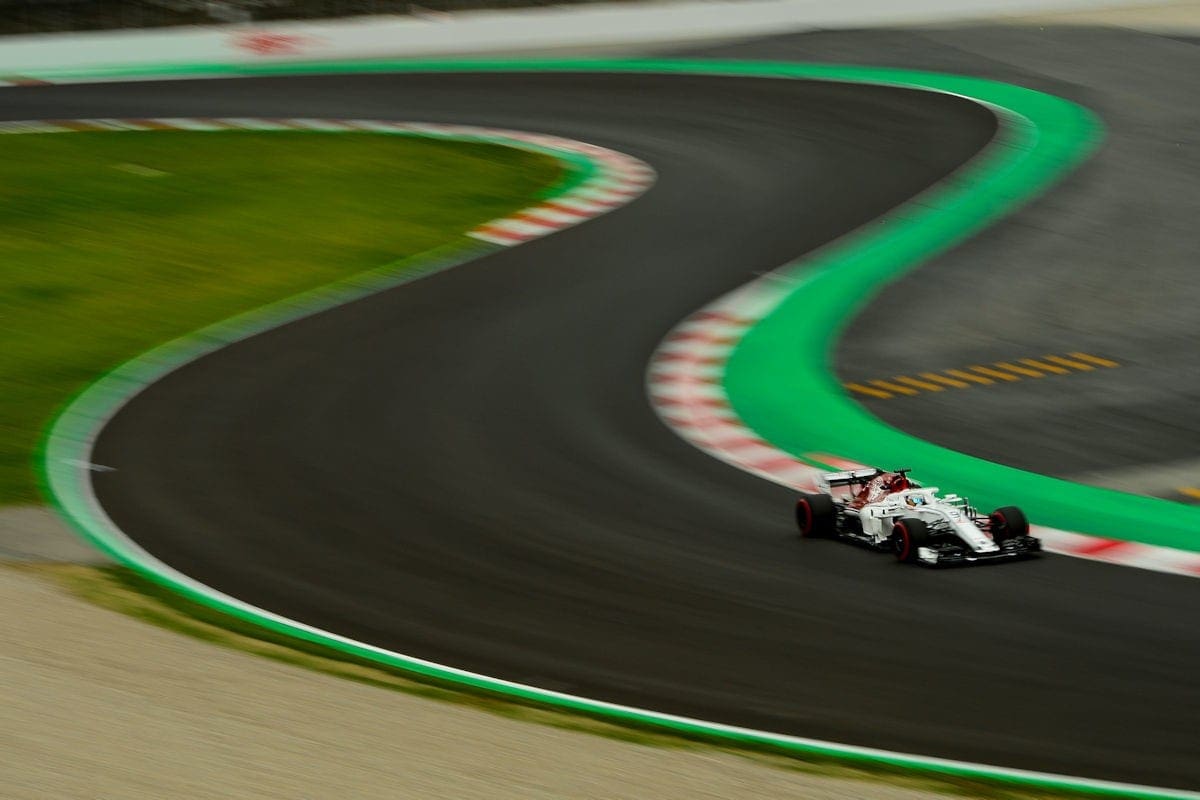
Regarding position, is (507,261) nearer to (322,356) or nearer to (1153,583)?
(322,356)

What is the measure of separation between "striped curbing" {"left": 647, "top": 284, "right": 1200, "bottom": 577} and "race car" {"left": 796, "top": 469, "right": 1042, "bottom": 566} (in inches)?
13.5

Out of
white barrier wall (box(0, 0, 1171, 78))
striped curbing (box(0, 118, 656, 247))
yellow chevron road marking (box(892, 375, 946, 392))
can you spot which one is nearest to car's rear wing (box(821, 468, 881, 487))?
yellow chevron road marking (box(892, 375, 946, 392))

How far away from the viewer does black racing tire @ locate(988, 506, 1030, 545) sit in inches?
380

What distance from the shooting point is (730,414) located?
41.5ft

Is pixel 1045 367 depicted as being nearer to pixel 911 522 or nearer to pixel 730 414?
pixel 730 414

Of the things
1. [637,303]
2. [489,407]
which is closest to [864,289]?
[637,303]

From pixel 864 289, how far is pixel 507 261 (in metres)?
3.45

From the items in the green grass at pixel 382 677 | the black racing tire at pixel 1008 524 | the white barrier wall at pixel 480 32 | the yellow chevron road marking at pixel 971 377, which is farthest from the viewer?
the white barrier wall at pixel 480 32

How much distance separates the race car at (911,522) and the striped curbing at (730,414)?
1.12 ft

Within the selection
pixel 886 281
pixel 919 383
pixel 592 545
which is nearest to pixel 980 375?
pixel 919 383

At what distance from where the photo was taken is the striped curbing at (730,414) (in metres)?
9.71

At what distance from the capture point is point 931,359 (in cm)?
1398

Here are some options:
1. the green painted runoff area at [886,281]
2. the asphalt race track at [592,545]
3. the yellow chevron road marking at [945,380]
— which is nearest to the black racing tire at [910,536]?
the asphalt race track at [592,545]

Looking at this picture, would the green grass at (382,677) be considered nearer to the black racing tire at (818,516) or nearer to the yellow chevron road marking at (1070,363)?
the black racing tire at (818,516)
